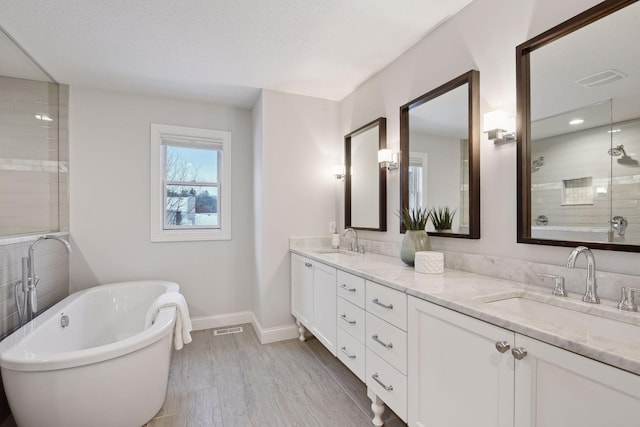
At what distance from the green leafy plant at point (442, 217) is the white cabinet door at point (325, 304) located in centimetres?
77

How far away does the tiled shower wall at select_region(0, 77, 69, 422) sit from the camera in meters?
1.99

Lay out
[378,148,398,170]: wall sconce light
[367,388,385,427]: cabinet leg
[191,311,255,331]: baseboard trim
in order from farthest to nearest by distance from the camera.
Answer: [191,311,255,331]: baseboard trim → [378,148,398,170]: wall sconce light → [367,388,385,427]: cabinet leg

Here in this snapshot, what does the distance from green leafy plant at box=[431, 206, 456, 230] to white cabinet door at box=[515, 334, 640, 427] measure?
1.04m

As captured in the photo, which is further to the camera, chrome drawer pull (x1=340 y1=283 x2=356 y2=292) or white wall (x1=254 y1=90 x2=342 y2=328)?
white wall (x1=254 y1=90 x2=342 y2=328)

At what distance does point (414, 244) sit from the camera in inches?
74.4

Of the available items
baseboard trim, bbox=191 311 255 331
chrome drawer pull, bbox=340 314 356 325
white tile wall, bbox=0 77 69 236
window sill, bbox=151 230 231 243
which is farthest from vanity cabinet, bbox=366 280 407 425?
white tile wall, bbox=0 77 69 236

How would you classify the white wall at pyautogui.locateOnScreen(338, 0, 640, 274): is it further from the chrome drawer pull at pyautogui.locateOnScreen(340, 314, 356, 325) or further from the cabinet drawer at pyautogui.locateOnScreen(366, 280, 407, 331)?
the chrome drawer pull at pyautogui.locateOnScreen(340, 314, 356, 325)

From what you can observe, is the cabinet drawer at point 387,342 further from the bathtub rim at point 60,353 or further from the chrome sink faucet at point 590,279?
the bathtub rim at point 60,353

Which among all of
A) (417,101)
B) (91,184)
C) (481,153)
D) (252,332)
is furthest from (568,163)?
(91,184)

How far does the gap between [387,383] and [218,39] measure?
2451mm

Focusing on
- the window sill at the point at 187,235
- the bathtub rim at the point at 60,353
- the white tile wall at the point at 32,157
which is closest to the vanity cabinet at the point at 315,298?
the window sill at the point at 187,235

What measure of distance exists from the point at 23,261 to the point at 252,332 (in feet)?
6.46

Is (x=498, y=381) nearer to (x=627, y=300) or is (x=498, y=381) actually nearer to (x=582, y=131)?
(x=627, y=300)

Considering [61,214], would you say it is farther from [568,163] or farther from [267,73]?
[568,163]
